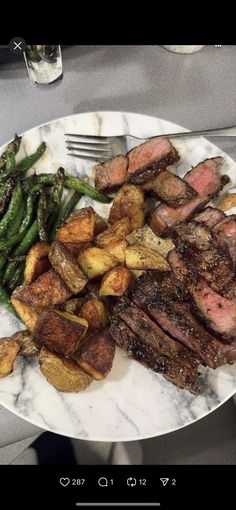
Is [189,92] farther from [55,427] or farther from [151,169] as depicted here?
[55,427]

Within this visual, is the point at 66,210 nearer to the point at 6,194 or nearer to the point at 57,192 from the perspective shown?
the point at 57,192

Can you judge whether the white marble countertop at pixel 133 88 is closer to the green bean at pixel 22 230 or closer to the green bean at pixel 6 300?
the green bean at pixel 22 230

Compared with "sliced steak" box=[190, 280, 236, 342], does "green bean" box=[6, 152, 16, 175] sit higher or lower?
higher

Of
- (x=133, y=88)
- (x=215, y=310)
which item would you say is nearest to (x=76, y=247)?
(x=215, y=310)

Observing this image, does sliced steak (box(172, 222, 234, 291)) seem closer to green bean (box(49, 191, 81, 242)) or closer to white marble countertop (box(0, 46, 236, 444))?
green bean (box(49, 191, 81, 242))

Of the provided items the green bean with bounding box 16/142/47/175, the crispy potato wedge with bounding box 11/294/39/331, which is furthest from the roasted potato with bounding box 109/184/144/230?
the crispy potato wedge with bounding box 11/294/39/331

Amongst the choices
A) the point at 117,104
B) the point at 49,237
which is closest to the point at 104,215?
the point at 49,237

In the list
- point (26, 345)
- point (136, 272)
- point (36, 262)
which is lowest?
point (26, 345)
